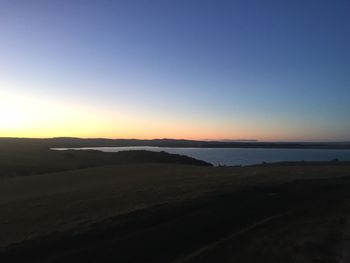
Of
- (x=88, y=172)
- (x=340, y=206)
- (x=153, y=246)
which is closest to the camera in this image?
(x=153, y=246)

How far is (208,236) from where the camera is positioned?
1447cm

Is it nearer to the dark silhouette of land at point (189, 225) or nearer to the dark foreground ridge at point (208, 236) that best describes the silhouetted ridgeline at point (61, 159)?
the dark silhouette of land at point (189, 225)

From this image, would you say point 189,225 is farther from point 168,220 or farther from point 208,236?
point 208,236

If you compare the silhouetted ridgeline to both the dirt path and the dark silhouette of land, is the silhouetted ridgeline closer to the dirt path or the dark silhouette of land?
the dark silhouette of land

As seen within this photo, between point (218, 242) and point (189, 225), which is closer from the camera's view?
point (218, 242)

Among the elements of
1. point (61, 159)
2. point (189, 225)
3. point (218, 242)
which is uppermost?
point (61, 159)

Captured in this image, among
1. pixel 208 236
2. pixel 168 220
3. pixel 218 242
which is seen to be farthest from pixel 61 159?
pixel 218 242

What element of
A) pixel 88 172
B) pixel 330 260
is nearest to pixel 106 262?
pixel 330 260

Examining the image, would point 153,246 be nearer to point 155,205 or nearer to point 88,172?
point 155,205

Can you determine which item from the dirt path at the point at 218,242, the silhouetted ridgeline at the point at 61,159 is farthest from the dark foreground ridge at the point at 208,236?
the silhouetted ridgeline at the point at 61,159

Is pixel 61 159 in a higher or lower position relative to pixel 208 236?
higher

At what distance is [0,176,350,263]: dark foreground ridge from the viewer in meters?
12.5

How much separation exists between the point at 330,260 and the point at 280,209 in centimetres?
647

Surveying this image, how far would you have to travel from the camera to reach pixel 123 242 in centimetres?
1339
